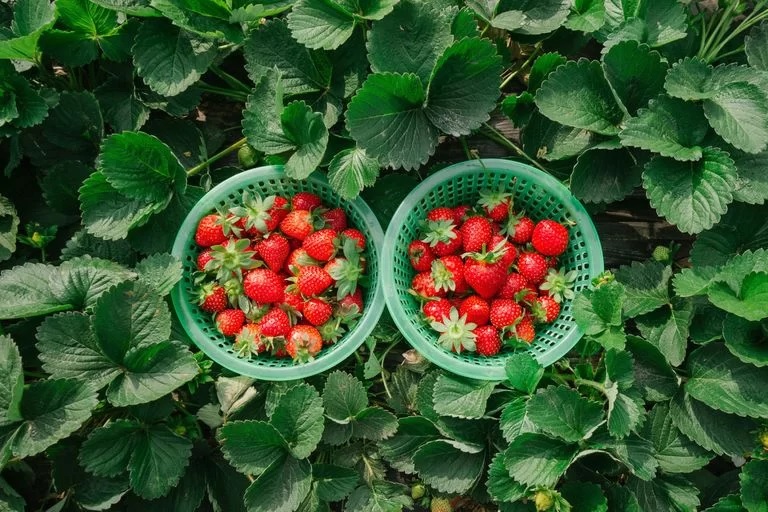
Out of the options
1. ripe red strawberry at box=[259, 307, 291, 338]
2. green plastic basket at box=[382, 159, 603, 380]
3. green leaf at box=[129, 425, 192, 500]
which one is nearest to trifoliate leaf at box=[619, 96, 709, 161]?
green plastic basket at box=[382, 159, 603, 380]

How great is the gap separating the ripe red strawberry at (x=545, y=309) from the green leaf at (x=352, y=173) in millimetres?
408

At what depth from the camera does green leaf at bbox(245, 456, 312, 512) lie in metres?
1.23

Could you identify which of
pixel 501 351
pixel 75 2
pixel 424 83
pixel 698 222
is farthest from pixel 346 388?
pixel 75 2

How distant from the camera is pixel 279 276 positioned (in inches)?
51.8

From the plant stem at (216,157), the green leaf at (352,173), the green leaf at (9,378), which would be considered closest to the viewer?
the green leaf at (9,378)

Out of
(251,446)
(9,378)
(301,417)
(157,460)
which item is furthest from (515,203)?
(9,378)

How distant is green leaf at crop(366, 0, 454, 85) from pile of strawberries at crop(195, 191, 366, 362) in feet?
1.03

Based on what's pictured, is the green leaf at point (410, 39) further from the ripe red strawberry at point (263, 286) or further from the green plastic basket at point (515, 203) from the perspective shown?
the ripe red strawberry at point (263, 286)

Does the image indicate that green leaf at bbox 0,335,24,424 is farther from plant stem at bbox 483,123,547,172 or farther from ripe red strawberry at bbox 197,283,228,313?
plant stem at bbox 483,123,547,172

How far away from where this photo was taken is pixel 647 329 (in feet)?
4.24

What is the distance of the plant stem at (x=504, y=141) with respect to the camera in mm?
1333

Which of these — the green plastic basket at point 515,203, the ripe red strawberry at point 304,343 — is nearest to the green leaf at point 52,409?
the ripe red strawberry at point 304,343

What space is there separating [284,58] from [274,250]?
1.27ft

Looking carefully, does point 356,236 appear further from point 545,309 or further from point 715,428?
point 715,428
